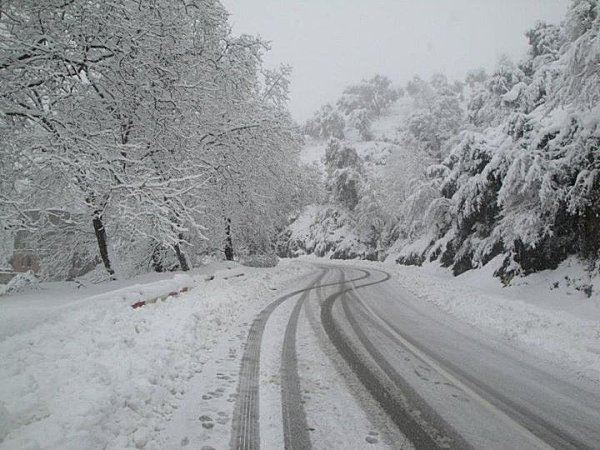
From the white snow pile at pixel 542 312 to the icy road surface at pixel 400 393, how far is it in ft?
1.80

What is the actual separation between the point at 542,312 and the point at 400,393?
7.48 m

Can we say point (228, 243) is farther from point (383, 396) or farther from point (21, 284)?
point (383, 396)

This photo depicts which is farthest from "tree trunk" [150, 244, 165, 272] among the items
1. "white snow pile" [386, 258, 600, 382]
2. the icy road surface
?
the icy road surface

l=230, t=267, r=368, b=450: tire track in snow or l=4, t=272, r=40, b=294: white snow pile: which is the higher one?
l=4, t=272, r=40, b=294: white snow pile

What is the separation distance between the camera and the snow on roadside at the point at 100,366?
3.53 m

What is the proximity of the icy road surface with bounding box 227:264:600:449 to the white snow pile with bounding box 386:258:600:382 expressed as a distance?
1.80 ft

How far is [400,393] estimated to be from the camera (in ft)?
16.4

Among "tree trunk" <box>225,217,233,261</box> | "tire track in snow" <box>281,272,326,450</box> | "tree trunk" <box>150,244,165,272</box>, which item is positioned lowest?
"tire track in snow" <box>281,272,326,450</box>

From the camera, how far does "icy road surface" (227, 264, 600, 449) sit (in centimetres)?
391

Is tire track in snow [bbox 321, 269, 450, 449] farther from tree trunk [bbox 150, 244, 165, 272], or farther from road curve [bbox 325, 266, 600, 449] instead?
tree trunk [bbox 150, 244, 165, 272]

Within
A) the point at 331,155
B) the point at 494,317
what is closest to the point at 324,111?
the point at 331,155

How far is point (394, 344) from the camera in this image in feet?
24.4

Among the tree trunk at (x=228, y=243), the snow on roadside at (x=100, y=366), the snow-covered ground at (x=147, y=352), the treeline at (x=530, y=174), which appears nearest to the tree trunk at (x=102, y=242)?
the snow-covered ground at (x=147, y=352)

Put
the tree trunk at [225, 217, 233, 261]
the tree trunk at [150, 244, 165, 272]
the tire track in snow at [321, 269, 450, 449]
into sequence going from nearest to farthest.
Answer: the tire track in snow at [321, 269, 450, 449]
the tree trunk at [150, 244, 165, 272]
the tree trunk at [225, 217, 233, 261]
